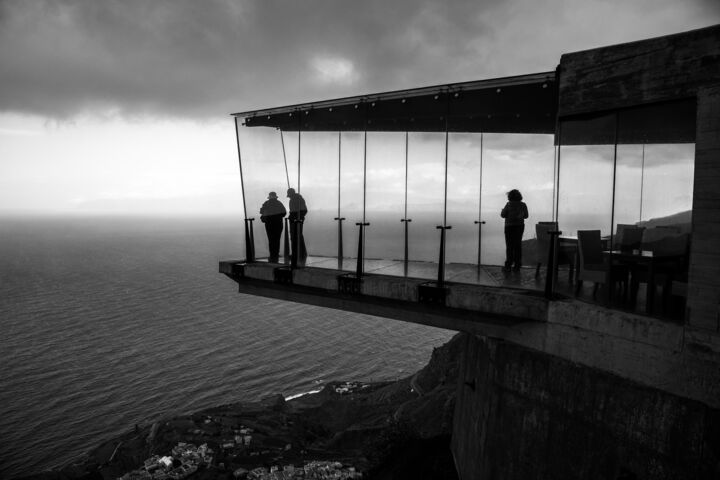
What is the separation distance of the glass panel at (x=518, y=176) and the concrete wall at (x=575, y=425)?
3.50m

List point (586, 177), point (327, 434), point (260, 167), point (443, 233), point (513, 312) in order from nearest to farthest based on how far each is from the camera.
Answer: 1. point (513, 312)
2. point (443, 233)
3. point (586, 177)
4. point (260, 167)
5. point (327, 434)

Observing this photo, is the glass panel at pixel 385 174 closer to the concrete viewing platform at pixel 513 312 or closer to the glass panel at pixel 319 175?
the glass panel at pixel 319 175

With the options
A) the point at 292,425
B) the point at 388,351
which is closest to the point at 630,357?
the point at 292,425

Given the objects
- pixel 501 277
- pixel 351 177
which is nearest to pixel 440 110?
pixel 351 177

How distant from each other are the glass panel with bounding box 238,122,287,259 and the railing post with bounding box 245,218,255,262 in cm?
37

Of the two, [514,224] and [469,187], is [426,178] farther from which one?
[514,224]

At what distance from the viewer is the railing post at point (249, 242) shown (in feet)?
35.6

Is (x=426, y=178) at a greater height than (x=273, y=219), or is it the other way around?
(x=426, y=178)

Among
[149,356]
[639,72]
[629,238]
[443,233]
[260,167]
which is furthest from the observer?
[149,356]

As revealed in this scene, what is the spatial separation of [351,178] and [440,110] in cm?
271

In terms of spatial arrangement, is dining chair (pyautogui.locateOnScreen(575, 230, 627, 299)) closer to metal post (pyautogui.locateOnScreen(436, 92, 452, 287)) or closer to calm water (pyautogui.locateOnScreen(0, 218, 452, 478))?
metal post (pyautogui.locateOnScreen(436, 92, 452, 287))

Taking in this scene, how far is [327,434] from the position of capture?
18.0 metres

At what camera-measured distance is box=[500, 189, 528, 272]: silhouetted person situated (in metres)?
9.97

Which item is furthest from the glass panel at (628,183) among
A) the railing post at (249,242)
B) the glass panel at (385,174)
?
the railing post at (249,242)
